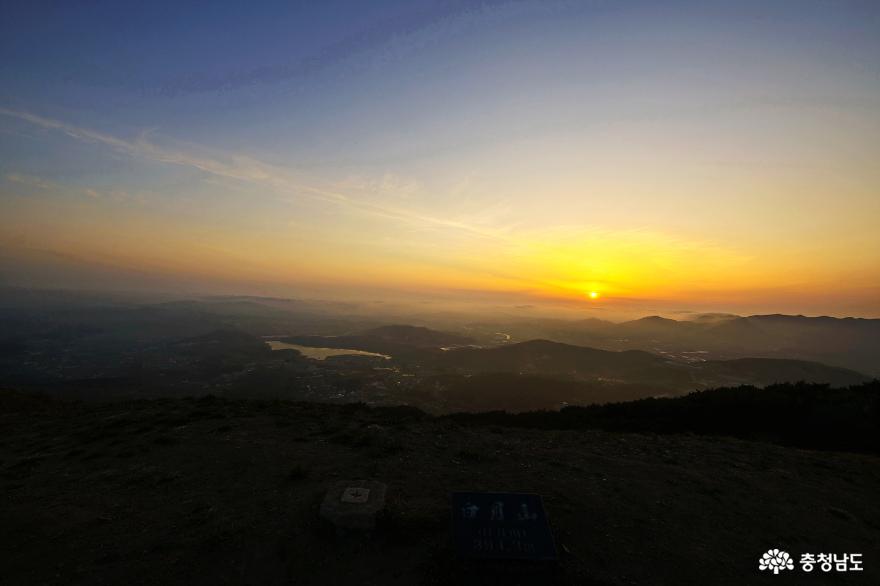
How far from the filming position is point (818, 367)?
371 feet

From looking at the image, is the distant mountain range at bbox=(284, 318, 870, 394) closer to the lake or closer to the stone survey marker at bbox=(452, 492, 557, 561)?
the lake

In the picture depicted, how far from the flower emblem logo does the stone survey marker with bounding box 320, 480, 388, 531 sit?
8.98 metres

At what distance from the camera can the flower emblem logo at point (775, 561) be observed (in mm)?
7781

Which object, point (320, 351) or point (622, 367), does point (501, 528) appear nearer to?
point (622, 367)

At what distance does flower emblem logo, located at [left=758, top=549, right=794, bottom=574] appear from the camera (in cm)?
778

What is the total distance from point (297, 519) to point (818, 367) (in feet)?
550

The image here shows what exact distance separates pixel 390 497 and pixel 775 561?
9.38m

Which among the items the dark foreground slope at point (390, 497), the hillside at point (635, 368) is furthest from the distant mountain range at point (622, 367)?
the dark foreground slope at point (390, 497)

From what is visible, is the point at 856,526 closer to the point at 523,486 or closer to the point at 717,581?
the point at 717,581

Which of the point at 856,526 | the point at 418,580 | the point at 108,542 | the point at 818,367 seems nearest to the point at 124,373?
the point at 108,542

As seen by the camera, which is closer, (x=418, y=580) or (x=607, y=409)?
(x=418, y=580)

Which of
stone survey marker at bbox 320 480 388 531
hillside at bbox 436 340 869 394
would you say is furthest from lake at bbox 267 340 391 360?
stone survey marker at bbox 320 480 388 531

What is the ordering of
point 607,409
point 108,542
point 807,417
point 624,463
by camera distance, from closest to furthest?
point 108,542 < point 624,463 < point 807,417 < point 607,409

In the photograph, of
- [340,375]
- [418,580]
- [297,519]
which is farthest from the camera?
[340,375]
